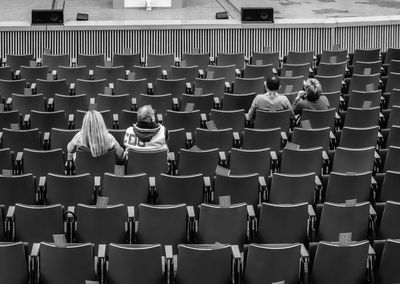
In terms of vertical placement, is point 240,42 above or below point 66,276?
above

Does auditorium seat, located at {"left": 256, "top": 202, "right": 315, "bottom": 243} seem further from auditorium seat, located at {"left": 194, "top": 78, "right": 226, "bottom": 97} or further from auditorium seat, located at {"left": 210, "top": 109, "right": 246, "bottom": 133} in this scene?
auditorium seat, located at {"left": 194, "top": 78, "right": 226, "bottom": 97}

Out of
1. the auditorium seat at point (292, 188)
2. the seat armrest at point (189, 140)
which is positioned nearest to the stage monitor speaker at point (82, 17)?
the seat armrest at point (189, 140)

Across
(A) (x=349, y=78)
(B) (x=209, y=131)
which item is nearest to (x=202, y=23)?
(A) (x=349, y=78)

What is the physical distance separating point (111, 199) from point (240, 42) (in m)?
7.33

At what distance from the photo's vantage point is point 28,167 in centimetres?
801

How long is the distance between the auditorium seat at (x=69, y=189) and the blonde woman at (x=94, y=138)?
0.52 metres

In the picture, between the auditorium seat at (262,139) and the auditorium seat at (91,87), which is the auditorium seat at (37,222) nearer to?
the auditorium seat at (262,139)

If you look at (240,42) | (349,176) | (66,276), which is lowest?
(66,276)

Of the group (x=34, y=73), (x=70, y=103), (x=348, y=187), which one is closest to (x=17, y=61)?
(x=34, y=73)

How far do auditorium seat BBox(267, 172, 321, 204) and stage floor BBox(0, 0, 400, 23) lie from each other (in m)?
7.47

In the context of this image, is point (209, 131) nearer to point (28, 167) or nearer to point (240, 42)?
point (28, 167)

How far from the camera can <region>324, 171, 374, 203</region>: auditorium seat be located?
7344 mm

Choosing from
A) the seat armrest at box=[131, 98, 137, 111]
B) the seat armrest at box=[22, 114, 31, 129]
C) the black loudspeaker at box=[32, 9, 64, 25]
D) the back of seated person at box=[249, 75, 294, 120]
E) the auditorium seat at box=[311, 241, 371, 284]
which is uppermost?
Answer: the black loudspeaker at box=[32, 9, 64, 25]

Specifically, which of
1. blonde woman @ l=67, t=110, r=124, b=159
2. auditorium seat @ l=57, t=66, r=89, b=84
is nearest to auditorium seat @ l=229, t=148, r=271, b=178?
blonde woman @ l=67, t=110, r=124, b=159
